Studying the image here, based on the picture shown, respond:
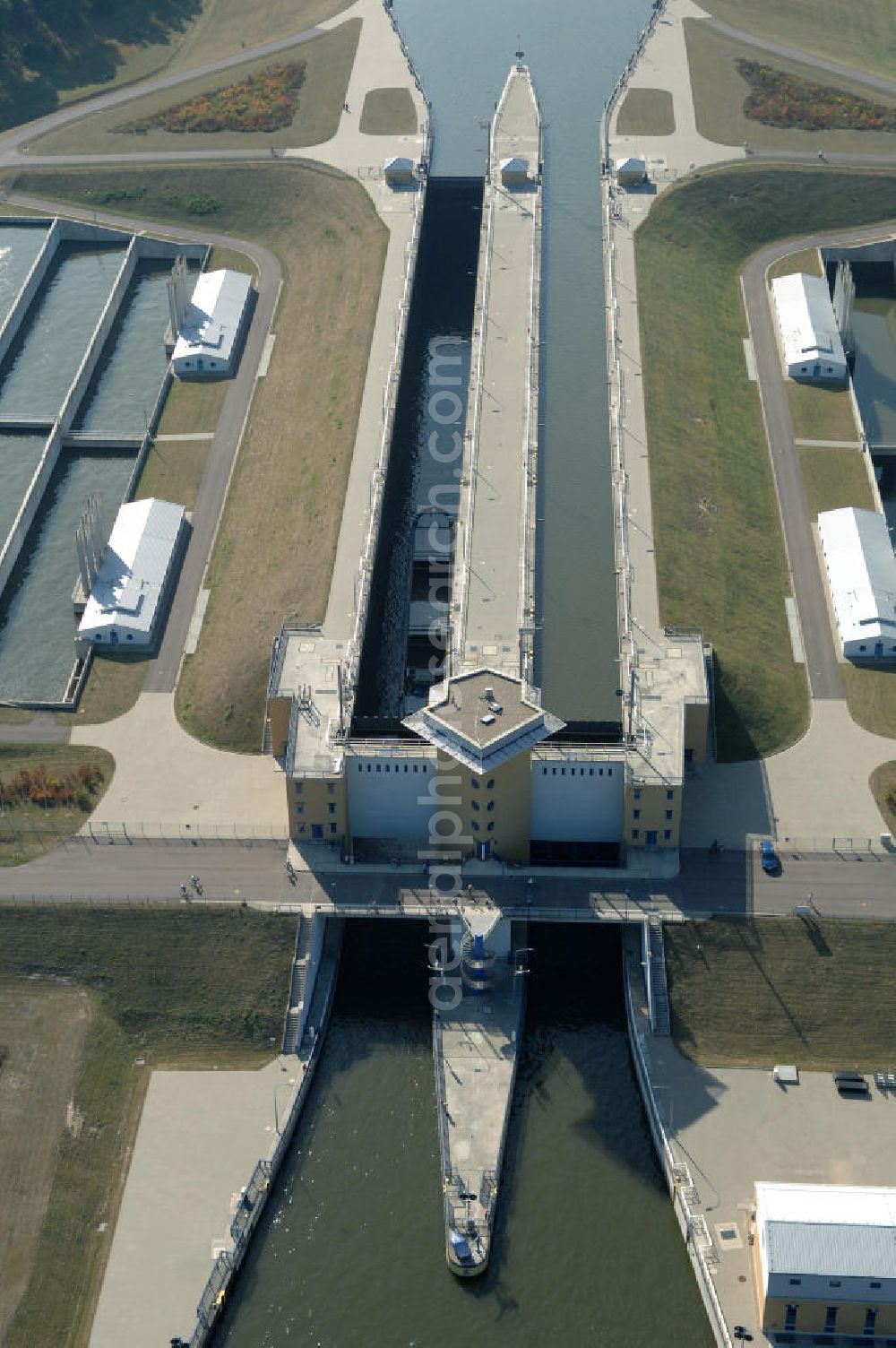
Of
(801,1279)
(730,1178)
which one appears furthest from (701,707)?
(801,1279)

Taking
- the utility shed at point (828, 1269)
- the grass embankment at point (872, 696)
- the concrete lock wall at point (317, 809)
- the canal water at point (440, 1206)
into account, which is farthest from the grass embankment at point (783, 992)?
the concrete lock wall at point (317, 809)

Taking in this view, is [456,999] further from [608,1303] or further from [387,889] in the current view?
[608,1303]

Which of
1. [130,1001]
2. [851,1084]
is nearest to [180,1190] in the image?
[130,1001]

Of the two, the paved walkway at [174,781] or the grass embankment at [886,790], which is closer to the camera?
the grass embankment at [886,790]

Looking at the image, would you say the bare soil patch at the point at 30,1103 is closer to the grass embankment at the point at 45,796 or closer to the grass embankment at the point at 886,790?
the grass embankment at the point at 45,796

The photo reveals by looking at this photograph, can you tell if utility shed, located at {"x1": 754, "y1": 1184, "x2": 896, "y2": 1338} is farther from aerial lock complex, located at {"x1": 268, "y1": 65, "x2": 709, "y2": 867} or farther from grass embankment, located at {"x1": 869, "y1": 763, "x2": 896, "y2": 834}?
grass embankment, located at {"x1": 869, "y1": 763, "x2": 896, "y2": 834}

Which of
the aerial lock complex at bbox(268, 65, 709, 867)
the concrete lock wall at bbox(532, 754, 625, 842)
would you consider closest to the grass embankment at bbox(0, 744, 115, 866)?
the aerial lock complex at bbox(268, 65, 709, 867)
